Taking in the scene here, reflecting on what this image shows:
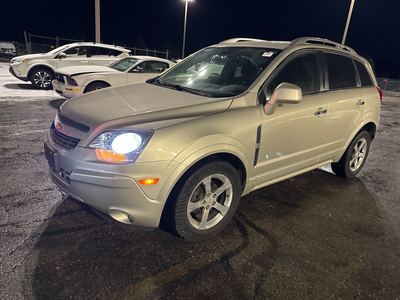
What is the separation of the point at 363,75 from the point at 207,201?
3139 mm

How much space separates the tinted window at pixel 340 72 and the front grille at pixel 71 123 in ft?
9.37

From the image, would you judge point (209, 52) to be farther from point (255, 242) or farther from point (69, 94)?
point (69, 94)

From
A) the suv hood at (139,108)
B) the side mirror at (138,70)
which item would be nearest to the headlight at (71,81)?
the side mirror at (138,70)

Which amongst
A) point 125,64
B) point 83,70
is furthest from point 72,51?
point 83,70

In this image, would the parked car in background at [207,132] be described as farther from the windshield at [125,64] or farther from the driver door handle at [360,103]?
the windshield at [125,64]

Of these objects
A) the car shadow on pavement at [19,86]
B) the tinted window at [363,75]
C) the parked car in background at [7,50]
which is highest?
the tinted window at [363,75]

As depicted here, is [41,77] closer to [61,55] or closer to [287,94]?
[61,55]

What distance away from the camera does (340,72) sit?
4.26 metres

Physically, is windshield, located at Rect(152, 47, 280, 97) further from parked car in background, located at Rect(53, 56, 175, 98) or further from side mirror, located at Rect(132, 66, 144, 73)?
side mirror, located at Rect(132, 66, 144, 73)

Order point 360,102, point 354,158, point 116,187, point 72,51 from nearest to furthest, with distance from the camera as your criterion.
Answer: point 116,187
point 360,102
point 354,158
point 72,51

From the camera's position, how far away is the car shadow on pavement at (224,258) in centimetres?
249

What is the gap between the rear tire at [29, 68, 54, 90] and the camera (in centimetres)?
1054

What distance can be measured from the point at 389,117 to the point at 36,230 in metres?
11.8

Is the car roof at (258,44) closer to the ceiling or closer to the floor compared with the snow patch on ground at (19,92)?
closer to the ceiling
